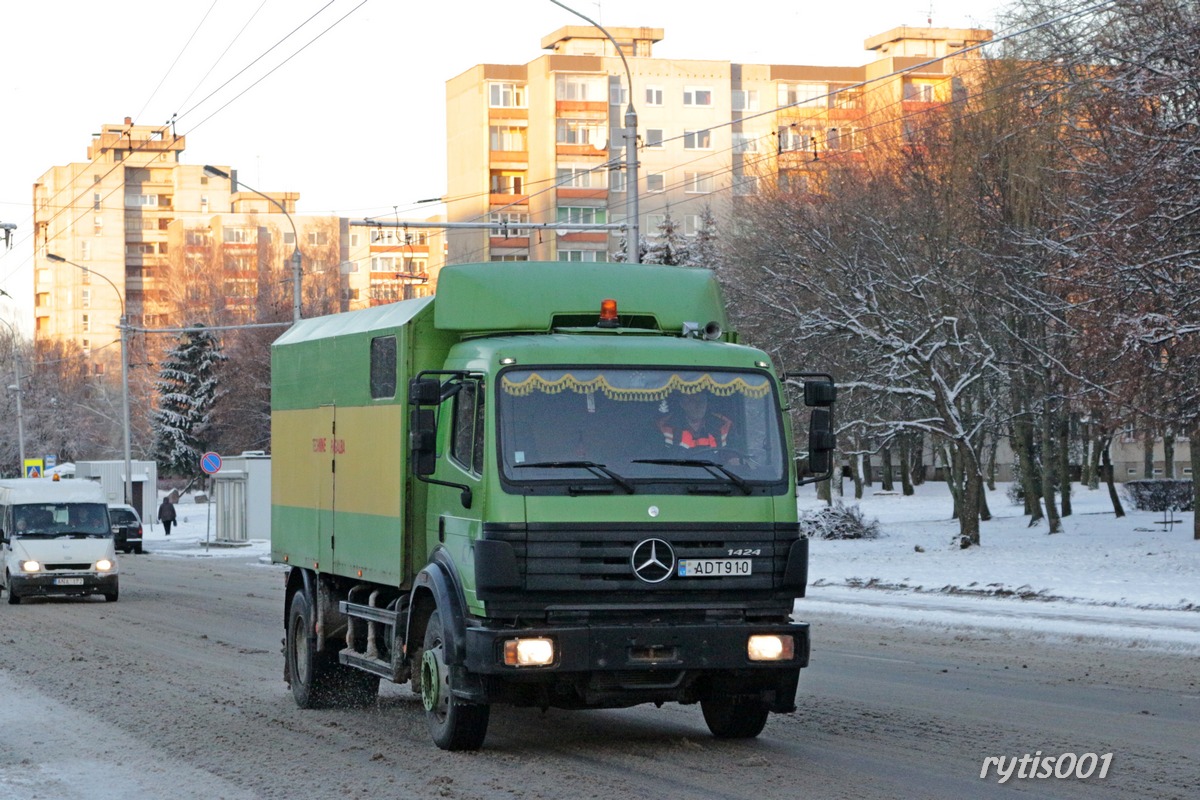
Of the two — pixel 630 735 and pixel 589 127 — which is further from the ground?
pixel 589 127

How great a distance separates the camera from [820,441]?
1019cm

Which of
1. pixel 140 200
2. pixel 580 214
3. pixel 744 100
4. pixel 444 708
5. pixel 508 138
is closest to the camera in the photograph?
pixel 444 708

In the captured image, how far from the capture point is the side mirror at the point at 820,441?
33.4ft

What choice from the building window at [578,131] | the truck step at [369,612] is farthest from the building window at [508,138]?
the truck step at [369,612]

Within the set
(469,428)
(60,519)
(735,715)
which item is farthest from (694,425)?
(60,519)

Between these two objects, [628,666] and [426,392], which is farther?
[426,392]

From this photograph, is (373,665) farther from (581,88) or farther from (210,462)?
(581,88)

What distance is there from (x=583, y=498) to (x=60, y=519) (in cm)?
2150

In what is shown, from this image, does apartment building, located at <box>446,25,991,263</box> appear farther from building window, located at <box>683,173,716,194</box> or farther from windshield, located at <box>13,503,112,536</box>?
windshield, located at <box>13,503,112,536</box>

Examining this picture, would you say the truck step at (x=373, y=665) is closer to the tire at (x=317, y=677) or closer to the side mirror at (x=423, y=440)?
the tire at (x=317, y=677)

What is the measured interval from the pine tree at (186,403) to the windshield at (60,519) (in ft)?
189

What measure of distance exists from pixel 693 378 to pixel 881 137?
30.1m

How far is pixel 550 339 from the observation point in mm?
10000

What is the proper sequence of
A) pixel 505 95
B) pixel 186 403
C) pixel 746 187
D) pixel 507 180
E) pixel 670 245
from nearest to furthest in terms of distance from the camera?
pixel 746 187 → pixel 670 245 → pixel 186 403 → pixel 505 95 → pixel 507 180
